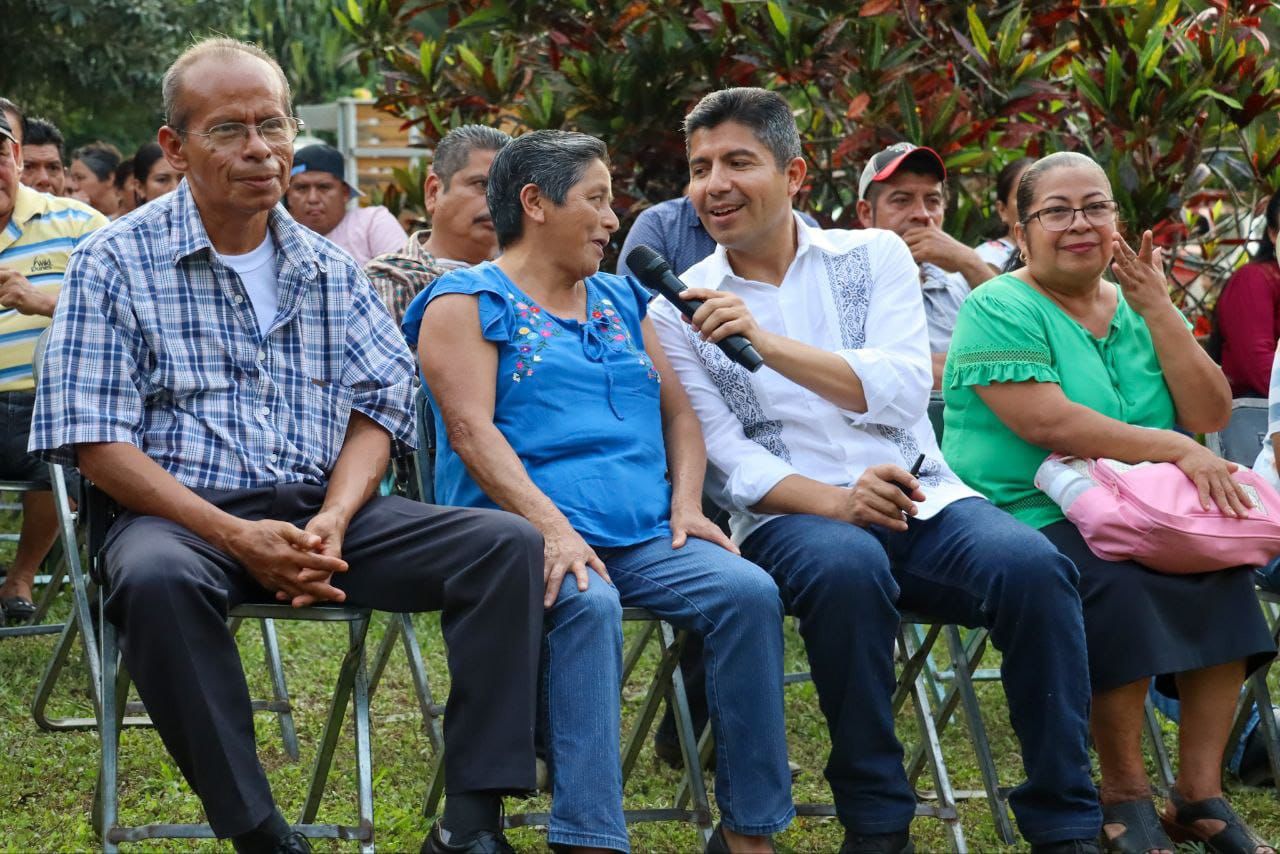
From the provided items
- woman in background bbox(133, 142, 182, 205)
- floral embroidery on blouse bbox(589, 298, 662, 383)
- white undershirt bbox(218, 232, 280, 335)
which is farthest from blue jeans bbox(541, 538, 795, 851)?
woman in background bbox(133, 142, 182, 205)

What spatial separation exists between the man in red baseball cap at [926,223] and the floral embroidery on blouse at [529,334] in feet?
6.73

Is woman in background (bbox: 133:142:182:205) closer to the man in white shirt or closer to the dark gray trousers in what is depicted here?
the man in white shirt

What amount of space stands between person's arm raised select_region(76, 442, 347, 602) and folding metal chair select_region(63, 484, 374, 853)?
7cm

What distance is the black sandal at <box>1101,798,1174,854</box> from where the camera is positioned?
13.2ft

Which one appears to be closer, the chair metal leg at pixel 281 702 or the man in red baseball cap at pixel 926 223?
the chair metal leg at pixel 281 702

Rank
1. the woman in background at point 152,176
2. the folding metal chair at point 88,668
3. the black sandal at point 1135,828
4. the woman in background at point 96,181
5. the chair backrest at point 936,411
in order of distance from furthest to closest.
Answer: the woman in background at point 96,181, the woman in background at point 152,176, the chair backrest at point 936,411, the folding metal chair at point 88,668, the black sandal at point 1135,828

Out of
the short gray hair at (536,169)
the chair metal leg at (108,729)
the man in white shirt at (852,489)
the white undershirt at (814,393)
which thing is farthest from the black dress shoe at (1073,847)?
the chair metal leg at (108,729)

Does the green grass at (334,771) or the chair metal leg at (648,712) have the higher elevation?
the chair metal leg at (648,712)

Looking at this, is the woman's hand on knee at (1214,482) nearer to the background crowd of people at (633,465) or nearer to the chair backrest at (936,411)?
the background crowd of people at (633,465)

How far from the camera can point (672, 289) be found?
407cm

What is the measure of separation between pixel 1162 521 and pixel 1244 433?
1.04 m

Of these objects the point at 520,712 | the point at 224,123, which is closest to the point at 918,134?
the point at 224,123

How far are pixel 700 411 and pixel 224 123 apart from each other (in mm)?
1454

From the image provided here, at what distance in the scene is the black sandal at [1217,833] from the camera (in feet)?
13.4
